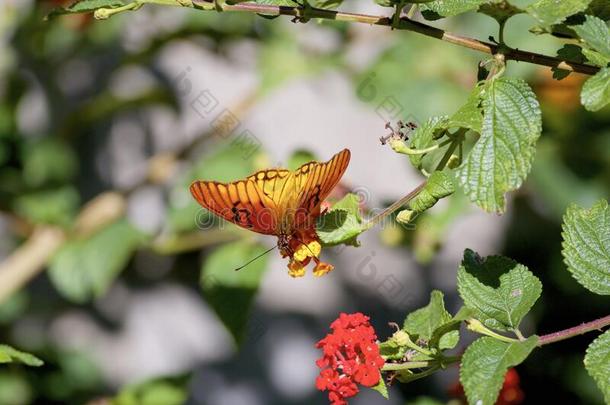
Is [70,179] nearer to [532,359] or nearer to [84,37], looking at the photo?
[84,37]

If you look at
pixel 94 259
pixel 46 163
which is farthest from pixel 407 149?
pixel 46 163

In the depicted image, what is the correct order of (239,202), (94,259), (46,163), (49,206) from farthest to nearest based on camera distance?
(46,163) < (49,206) < (94,259) < (239,202)

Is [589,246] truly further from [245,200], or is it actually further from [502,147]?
[245,200]

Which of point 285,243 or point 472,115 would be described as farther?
point 285,243

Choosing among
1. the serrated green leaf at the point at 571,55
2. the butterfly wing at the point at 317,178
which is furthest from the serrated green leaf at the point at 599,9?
the butterfly wing at the point at 317,178

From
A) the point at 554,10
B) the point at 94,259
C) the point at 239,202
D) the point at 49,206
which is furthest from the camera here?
the point at 49,206

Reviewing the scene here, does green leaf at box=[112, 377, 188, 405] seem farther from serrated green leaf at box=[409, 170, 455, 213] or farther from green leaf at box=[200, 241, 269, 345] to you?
serrated green leaf at box=[409, 170, 455, 213]
